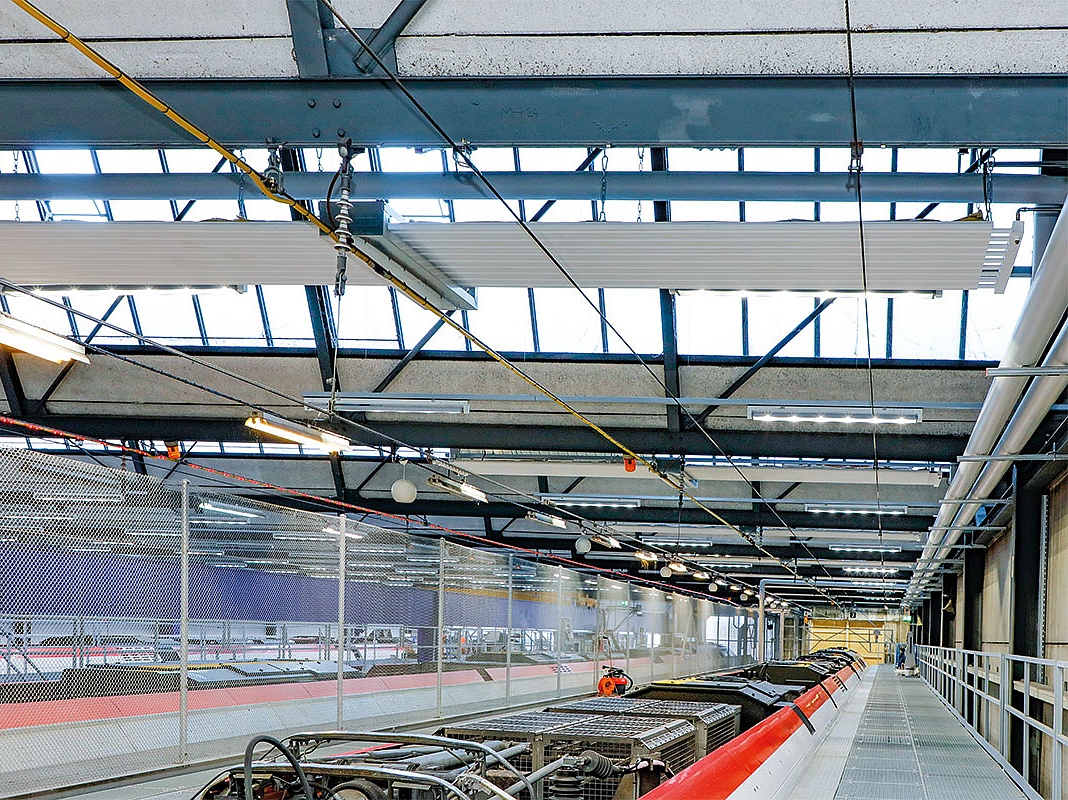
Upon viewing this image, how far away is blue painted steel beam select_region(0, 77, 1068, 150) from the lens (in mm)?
7852

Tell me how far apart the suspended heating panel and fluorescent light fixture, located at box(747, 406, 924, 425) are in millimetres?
3574

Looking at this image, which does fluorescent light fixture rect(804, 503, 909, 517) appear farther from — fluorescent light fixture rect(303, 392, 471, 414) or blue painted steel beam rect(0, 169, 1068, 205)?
blue painted steel beam rect(0, 169, 1068, 205)

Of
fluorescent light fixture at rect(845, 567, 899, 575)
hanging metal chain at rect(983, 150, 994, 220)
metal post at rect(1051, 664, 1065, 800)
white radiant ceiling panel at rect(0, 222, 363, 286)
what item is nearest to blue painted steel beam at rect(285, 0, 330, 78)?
white radiant ceiling panel at rect(0, 222, 363, 286)

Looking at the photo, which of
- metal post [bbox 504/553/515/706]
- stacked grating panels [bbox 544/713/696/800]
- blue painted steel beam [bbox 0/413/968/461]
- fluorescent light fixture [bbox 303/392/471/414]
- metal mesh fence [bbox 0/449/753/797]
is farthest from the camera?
metal post [bbox 504/553/515/706]

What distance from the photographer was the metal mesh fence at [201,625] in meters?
8.68

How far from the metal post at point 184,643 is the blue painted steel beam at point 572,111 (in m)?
3.61

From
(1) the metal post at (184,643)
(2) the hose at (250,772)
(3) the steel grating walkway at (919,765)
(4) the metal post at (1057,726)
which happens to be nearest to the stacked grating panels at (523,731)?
(2) the hose at (250,772)

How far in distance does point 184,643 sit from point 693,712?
188 inches

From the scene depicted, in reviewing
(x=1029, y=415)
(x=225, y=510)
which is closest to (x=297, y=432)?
(x=225, y=510)

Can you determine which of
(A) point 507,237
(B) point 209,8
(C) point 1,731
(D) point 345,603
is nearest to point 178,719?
(C) point 1,731

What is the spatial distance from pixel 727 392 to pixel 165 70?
11.8m

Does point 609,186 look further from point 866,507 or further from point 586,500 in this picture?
point 866,507

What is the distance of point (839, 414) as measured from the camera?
13477 mm

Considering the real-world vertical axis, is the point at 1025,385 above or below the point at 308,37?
below
